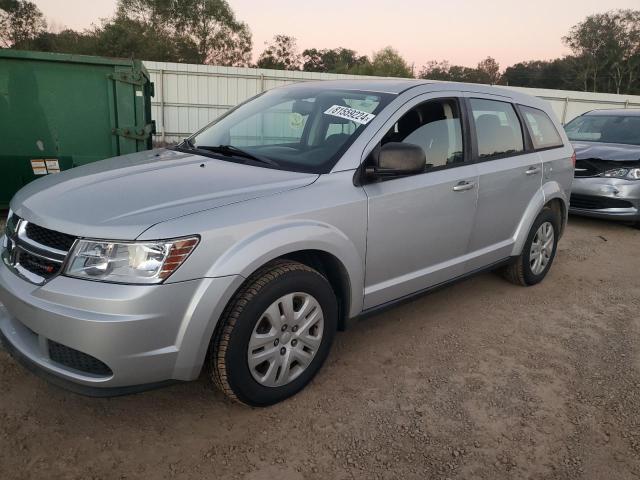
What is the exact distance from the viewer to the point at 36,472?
204 centimetres

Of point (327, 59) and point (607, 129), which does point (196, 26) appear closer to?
point (327, 59)

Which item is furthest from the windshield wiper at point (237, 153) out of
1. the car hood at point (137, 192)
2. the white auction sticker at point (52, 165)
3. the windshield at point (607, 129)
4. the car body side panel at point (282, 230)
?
the windshield at point (607, 129)

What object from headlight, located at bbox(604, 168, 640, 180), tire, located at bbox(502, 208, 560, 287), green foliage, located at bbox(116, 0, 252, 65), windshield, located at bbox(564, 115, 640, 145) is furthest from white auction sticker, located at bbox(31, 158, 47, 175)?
green foliage, located at bbox(116, 0, 252, 65)

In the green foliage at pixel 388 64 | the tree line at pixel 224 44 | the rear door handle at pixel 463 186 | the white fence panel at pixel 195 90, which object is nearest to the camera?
the rear door handle at pixel 463 186

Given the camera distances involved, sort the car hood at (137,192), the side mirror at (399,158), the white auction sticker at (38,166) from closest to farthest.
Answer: the car hood at (137,192) → the side mirror at (399,158) → the white auction sticker at (38,166)

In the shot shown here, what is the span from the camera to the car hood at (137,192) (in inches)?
81.9

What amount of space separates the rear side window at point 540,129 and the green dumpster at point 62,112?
414 cm

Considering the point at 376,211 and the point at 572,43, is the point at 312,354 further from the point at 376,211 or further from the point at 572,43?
the point at 572,43

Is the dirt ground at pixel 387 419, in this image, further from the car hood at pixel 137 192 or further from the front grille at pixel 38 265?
the car hood at pixel 137 192

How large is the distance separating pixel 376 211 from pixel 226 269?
968mm

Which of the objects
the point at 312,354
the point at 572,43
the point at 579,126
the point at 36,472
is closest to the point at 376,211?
the point at 312,354

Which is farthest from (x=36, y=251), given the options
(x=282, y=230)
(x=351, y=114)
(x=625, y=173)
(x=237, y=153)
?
(x=625, y=173)

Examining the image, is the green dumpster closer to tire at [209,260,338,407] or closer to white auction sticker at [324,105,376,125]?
white auction sticker at [324,105,376,125]

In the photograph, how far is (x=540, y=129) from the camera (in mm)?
4289
